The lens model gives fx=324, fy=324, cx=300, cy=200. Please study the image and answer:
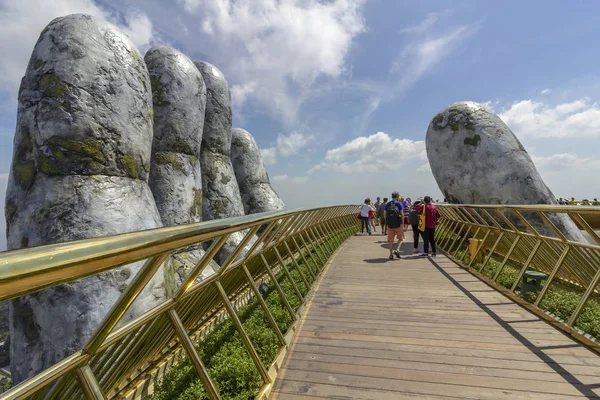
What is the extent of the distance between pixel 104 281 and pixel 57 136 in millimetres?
3281

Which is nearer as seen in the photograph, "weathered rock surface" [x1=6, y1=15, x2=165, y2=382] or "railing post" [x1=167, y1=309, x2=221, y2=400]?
"railing post" [x1=167, y1=309, x2=221, y2=400]

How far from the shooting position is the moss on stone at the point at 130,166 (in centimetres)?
779

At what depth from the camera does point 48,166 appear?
6.85 meters

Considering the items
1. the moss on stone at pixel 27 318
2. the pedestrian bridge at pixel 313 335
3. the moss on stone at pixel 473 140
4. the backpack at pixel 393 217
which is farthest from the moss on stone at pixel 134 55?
the moss on stone at pixel 473 140

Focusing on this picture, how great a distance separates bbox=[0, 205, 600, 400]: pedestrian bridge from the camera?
4.93 ft

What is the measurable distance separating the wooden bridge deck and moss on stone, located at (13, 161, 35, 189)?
21.6ft

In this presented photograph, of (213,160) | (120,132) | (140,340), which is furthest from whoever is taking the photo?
(213,160)

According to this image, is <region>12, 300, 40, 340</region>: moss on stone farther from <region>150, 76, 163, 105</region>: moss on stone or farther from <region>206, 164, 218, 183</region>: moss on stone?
<region>206, 164, 218, 183</region>: moss on stone

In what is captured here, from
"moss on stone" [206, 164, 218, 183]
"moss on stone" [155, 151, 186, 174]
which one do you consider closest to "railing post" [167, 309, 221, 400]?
"moss on stone" [155, 151, 186, 174]

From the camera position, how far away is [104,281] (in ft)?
21.0

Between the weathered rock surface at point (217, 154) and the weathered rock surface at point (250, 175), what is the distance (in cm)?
467

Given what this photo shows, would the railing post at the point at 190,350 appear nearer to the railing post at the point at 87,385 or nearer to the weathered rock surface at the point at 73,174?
the railing post at the point at 87,385

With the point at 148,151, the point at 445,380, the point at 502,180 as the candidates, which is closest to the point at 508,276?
the point at 445,380

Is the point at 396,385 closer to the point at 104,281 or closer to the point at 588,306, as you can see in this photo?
the point at 588,306
